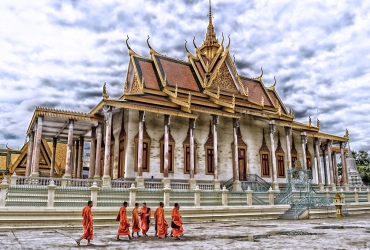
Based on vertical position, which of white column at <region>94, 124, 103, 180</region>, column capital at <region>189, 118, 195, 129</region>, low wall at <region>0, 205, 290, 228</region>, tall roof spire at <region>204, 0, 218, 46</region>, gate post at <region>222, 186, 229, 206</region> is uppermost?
tall roof spire at <region>204, 0, 218, 46</region>

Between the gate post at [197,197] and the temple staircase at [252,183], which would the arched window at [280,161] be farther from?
the gate post at [197,197]

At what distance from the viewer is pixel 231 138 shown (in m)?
20.4

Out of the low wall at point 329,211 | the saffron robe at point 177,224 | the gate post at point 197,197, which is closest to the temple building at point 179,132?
the gate post at point 197,197

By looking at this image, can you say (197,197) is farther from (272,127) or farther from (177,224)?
(272,127)

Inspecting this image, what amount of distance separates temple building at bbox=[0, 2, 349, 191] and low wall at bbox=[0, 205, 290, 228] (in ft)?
7.08

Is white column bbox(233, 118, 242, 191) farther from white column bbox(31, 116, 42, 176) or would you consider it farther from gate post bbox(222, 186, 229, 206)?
white column bbox(31, 116, 42, 176)

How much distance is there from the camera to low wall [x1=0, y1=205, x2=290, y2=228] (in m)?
10.7

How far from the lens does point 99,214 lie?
39.6 feet

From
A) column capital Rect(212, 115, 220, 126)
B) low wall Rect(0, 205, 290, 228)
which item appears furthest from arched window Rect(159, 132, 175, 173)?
low wall Rect(0, 205, 290, 228)

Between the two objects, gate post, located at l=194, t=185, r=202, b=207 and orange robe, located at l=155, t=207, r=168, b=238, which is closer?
orange robe, located at l=155, t=207, r=168, b=238

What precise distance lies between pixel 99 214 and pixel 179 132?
7639 millimetres

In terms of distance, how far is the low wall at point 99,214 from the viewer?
10.7m

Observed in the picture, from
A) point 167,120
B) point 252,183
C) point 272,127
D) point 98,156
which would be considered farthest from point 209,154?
point 98,156

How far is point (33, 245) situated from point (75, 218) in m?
4.91
